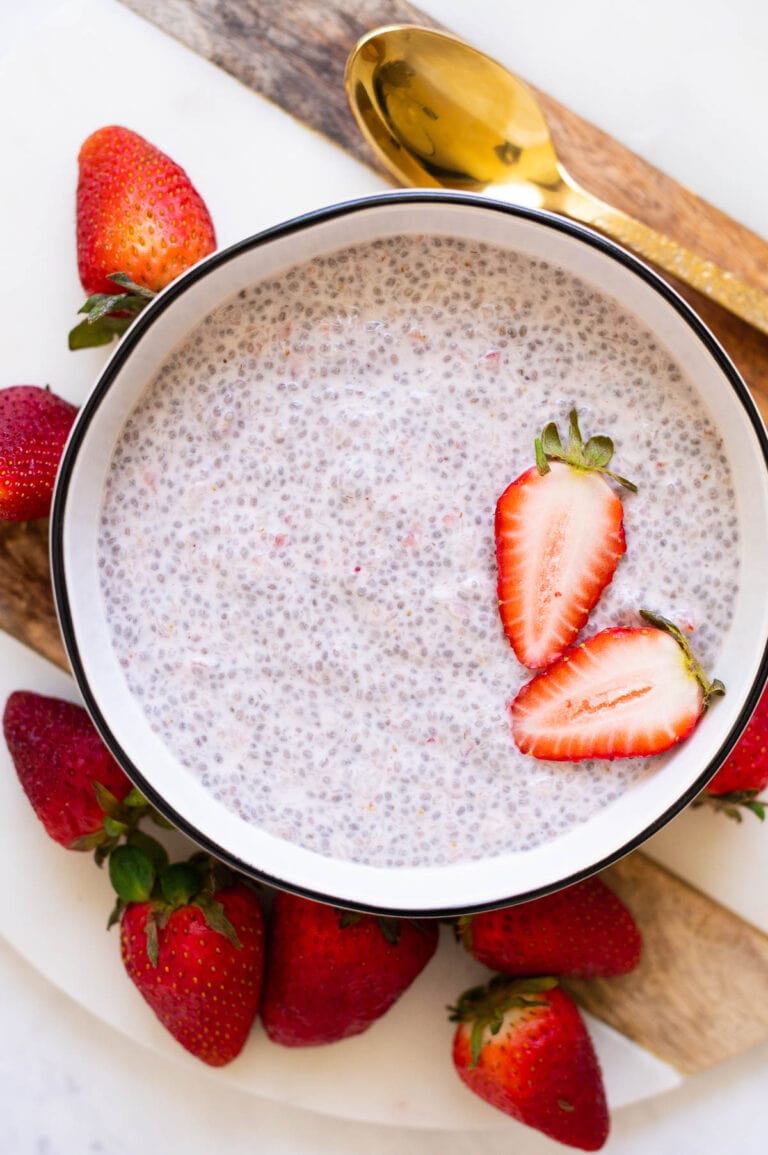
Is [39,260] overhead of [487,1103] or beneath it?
overhead

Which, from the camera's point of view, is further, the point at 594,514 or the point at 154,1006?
the point at 154,1006

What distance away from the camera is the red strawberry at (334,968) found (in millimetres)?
1329

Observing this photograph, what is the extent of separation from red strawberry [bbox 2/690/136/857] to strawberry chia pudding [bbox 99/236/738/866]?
0.11 metres

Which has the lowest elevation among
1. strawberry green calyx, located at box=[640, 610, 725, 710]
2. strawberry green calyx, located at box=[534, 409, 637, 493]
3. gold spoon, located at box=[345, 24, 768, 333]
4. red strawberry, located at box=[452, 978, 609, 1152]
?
red strawberry, located at box=[452, 978, 609, 1152]

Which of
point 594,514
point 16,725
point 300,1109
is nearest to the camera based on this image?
point 594,514

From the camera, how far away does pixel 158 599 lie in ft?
4.11

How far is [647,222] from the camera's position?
1357 mm

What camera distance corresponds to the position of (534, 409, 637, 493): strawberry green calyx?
1.18m

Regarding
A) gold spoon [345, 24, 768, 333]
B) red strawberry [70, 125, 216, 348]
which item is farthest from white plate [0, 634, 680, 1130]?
gold spoon [345, 24, 768, 333]

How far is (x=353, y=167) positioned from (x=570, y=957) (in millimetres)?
990

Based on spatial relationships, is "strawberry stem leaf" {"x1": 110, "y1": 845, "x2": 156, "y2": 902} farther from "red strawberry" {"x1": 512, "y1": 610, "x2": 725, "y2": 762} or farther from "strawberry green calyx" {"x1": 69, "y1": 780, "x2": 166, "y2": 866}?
"red strawberry" {"x1": 512, "y1": 610, "x2": 725, "y2": 762}

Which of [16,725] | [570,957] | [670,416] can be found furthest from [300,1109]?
[670,416]

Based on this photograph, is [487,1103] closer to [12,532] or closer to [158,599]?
[158,599]

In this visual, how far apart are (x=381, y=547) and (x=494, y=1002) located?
589mm
